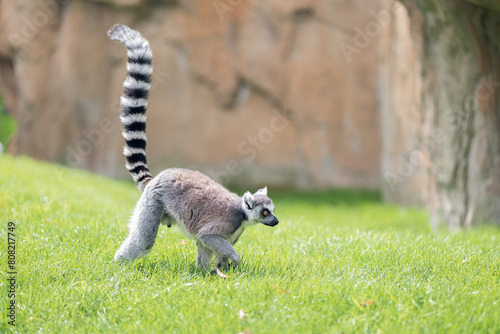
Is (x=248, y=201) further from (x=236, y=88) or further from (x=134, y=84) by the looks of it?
(x=236, y=88)

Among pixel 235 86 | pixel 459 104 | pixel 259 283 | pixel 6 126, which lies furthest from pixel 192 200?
pixel 6 126

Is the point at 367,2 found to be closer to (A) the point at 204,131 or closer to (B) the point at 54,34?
(A) the point at 204,131

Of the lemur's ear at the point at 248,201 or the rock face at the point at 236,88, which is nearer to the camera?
the lemur's ear at the point at 248,201

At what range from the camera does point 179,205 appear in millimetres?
4402

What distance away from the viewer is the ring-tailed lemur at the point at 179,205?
423 centimetres

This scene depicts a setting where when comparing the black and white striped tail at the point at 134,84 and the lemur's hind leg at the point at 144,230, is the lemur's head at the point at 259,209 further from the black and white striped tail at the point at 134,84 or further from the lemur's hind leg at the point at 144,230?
the black and white striped tail at the point at 134,84

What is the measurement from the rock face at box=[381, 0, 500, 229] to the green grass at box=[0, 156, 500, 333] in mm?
1922

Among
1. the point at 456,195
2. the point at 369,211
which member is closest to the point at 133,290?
the point at 456,195

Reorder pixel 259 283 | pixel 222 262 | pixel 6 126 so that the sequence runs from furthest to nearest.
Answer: pixel 6 126, pixel 222 262, pixel 259 283

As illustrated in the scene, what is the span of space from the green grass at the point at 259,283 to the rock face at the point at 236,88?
715 centimetres

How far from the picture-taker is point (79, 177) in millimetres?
10680

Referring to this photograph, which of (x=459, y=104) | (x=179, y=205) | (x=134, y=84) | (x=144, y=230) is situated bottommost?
(x=144, y=230)

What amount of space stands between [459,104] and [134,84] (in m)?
4.82

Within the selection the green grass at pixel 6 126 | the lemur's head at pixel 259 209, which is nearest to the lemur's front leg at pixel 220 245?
the lemur's head at pixel 259 209
